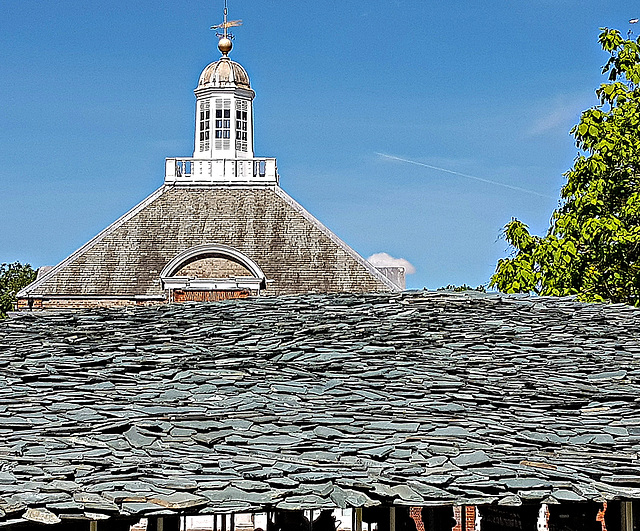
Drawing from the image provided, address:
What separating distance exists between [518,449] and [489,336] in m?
3.68

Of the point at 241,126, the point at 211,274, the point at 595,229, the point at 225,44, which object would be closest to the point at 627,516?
the point at 595,229

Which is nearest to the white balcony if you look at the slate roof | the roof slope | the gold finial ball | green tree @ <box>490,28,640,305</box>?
the roof slope

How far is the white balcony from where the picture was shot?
104 ft

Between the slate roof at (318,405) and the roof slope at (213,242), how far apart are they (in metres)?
14.7

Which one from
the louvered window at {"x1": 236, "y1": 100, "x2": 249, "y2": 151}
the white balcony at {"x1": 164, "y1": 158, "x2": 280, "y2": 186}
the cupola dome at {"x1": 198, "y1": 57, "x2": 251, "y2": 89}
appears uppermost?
the cupola dome at {"x1": 198, "y1": 57, "x2": 251, "y2": 89}

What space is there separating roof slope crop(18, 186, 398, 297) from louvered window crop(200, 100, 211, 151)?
126 inches

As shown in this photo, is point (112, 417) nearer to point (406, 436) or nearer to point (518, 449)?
point (406, 436)

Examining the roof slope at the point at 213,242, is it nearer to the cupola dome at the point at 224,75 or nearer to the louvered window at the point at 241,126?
the louvered window at the point at 241,126

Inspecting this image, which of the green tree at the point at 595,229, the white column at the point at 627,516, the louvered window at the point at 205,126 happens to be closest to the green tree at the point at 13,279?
the louvered window at the point at 205,126

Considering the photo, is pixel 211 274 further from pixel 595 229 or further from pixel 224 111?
pixel 595 229

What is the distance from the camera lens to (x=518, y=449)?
320 inches

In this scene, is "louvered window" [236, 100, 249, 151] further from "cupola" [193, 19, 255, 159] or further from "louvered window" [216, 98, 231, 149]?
"louvered window" [216, 98, 231, 149]

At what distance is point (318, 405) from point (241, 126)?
2602cm

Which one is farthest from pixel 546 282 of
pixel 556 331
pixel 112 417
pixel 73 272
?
pixel 73 272
